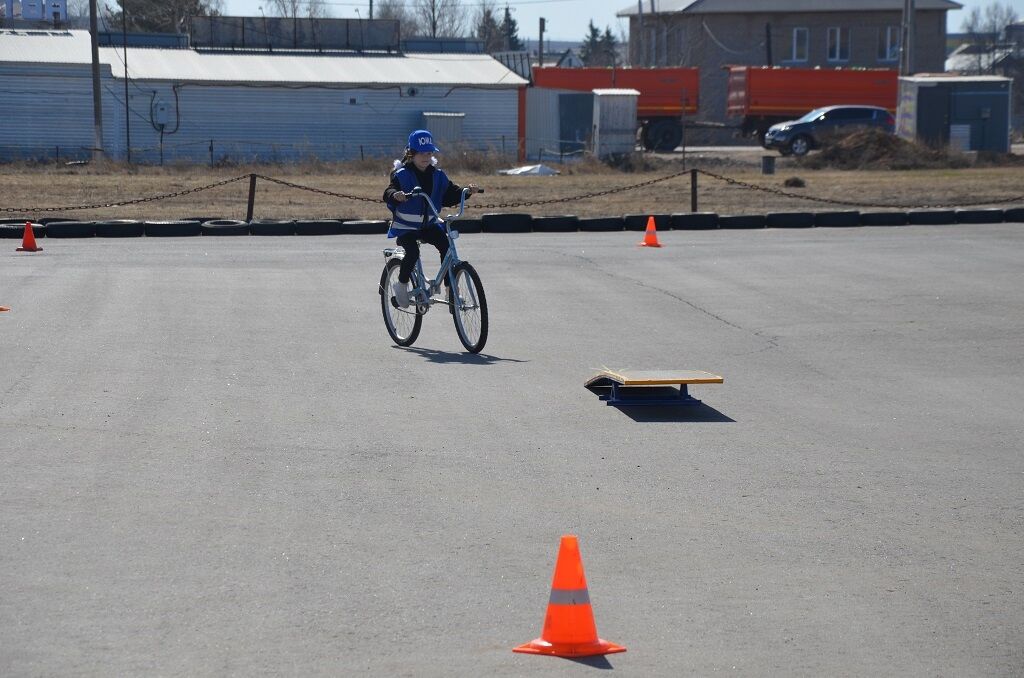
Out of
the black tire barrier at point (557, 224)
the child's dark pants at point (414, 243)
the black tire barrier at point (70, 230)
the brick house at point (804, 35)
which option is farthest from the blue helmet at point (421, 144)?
the brick house at point (804, 35)

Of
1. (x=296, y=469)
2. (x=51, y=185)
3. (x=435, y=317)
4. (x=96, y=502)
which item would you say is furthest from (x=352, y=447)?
(x=51, y=185)

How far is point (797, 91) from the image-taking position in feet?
192

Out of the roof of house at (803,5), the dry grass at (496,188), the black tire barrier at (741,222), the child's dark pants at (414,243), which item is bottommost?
the black tire barrier at (741,222)

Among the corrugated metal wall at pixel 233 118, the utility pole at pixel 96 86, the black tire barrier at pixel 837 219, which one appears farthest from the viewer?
the corrugated metal wall at pixel 233 118

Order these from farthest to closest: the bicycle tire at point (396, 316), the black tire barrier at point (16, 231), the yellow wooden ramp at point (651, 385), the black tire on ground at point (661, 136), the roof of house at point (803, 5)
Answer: the roof of house at point (803, 5)
the black tire on ground at point (661, 136)
the black tire barrier at point (16, 231)
the bicycle tire at point (396, 316)
the yellow wooden ramp at point (651, 385)

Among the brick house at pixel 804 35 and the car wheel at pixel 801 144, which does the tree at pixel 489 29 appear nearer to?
the brick house at pixel 804 35

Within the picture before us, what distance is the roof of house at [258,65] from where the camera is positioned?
50.6m

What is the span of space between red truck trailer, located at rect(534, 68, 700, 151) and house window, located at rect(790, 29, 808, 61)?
22374 millimetres

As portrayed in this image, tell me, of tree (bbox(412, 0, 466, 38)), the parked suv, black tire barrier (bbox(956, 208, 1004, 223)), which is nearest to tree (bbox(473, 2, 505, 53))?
tree (bbox(412, 0, 466, 38))

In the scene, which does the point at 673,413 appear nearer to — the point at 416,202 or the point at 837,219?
the point at 416,202

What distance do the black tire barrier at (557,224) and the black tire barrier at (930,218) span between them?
6.22m

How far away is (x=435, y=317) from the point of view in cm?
1373

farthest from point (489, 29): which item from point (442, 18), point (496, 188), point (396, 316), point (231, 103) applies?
point (396, 316)

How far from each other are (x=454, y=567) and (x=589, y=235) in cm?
1790
